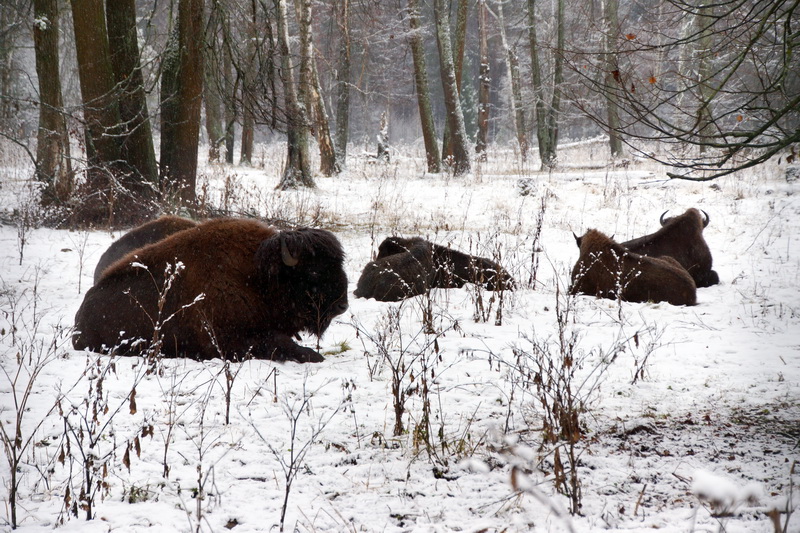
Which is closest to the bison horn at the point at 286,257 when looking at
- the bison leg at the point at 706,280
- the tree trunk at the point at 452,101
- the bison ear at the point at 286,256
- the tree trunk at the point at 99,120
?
the bison ear at the point at 286,256

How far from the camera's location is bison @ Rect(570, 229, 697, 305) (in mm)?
6586

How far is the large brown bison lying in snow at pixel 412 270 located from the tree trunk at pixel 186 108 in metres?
3.94

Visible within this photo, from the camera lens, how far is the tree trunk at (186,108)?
927cm

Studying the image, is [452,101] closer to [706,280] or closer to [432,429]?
[706,280]

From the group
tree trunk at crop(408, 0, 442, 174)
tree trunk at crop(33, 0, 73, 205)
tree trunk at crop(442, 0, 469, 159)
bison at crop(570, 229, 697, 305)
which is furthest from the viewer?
tree trunk at crop(442, 0, 469, 159)

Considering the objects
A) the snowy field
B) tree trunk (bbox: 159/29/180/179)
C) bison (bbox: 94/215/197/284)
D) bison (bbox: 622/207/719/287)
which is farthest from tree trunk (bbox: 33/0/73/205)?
bison (bbox: 622/207/719/287)

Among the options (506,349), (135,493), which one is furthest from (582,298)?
(135,493)

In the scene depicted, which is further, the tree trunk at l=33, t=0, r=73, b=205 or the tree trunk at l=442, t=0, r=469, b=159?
the tree trunk at l=442, t=0, r=469, b=159

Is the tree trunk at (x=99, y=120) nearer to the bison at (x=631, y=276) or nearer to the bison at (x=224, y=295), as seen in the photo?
the bison at (x=224, y=295)

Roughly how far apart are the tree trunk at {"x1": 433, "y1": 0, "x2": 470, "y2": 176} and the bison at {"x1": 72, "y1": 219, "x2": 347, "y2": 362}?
13923 millimetres

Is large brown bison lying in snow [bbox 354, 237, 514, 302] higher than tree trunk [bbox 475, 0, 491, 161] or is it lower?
lower

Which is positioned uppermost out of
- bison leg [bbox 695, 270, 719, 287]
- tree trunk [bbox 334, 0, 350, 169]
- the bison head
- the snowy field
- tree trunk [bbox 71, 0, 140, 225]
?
tree trunk [bbox 334, 0, 350, 169]

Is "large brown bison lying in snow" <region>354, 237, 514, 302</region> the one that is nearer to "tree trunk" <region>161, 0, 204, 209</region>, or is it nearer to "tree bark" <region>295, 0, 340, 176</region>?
"tree trunk" <region>161, 0, 204, 209</region>

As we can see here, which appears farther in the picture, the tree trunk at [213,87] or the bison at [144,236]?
the tree trunk at [213,87]
